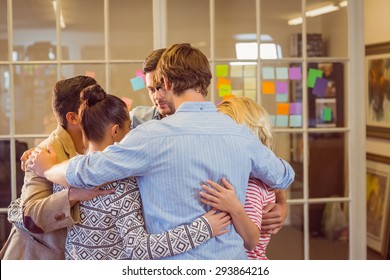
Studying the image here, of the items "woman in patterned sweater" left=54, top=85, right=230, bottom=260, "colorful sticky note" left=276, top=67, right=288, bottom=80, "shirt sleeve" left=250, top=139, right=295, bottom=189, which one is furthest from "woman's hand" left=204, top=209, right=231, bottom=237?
"colorful sticky note" left=276, top=67, right=288, bottom=80

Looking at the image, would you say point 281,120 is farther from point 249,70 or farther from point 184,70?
point 184,70

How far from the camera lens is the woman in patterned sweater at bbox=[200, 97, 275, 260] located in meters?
1.58

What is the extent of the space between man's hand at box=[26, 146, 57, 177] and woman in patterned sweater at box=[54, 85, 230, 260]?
6 centimetres

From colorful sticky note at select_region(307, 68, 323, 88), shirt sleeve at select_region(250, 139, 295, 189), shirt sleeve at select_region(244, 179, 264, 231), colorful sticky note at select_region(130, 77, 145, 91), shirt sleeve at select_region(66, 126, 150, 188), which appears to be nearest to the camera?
shirt sleeve at select_region(66, 126, 150, 188)

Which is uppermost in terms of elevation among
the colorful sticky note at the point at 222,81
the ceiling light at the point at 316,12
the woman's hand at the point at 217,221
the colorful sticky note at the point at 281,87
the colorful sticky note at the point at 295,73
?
the ceiling light at the point at 316,12

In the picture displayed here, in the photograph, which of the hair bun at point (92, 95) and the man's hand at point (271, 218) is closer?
the hair bun at point (92, 95)

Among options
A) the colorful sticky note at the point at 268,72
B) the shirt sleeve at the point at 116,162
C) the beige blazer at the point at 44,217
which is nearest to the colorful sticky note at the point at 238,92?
the colorful sticky note at the point at 268,72

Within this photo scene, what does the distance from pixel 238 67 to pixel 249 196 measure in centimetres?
173

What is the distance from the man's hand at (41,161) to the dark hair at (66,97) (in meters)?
0.14

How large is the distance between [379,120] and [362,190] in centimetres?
122

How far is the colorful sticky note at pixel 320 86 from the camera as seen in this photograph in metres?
3.48

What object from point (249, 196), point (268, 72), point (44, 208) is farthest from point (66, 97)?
point (268, 72)

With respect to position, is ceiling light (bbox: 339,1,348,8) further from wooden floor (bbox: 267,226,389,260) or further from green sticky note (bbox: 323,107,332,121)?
wooden floor (bbox: 267,226,389,260)

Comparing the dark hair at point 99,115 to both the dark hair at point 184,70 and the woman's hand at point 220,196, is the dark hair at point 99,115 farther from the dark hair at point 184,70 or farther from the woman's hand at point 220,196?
the woman's hand at point 220,196
